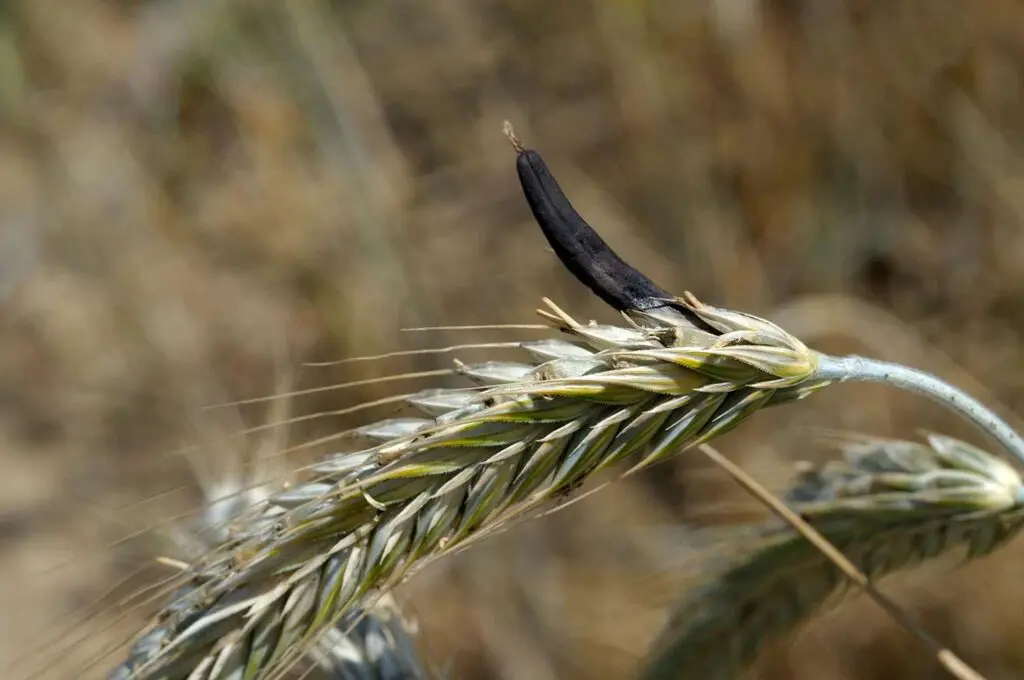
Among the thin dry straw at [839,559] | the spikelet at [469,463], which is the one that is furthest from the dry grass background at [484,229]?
the spikelet at [469,463]

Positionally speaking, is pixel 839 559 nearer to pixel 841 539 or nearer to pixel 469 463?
pixel 841 539

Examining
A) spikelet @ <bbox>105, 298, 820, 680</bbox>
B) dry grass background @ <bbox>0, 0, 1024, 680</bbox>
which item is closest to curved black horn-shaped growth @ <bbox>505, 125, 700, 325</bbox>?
spikelet @ <bbox>105, 298, 820, 680</bbox>

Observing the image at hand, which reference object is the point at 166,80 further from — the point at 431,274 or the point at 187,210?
the point at 431,274

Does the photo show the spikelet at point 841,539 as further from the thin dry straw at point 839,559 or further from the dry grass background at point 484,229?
the dry grass background at point 484,229

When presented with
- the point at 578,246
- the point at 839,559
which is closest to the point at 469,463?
the point at 578,246

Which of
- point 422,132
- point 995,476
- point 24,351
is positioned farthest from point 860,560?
point 24,351

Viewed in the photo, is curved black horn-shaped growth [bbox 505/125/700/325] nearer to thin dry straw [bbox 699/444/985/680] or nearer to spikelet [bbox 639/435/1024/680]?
thin dry straw [bbox 699/444/985/680]
